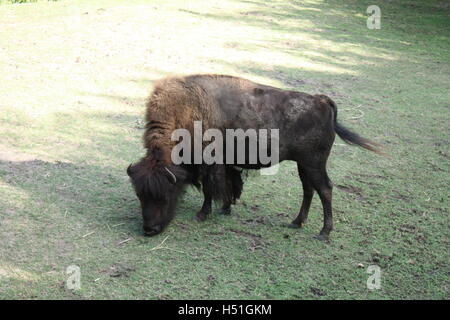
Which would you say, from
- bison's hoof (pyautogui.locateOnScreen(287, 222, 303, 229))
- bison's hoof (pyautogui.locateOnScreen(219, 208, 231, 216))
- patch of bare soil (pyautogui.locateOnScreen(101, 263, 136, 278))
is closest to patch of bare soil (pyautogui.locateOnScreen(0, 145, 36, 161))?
bison's hoof (pyautogui.locateOnScreen(219, 208, 231, 216))

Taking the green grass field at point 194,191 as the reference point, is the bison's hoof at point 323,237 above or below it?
below

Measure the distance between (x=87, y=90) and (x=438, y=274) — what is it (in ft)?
17.7

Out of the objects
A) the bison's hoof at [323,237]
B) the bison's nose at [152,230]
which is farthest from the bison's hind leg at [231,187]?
the bison's hoof at [323,237]

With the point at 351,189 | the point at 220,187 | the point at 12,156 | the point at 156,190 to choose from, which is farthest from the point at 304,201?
the point at 12,156

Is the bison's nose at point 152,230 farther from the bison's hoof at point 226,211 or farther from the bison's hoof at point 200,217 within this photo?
the bison's hoof at point 226,211

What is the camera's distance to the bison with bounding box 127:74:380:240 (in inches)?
193

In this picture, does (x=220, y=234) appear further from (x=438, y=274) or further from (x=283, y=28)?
(x=283, y=28)

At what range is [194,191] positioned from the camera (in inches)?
220

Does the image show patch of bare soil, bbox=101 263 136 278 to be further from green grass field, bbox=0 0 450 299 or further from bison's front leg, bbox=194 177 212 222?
bison's front leg, bbox=194 177 212 222

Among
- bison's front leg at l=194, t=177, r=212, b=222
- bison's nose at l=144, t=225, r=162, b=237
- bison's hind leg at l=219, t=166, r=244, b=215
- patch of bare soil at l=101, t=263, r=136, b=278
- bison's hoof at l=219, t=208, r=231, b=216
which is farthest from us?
bison's hoof at l=219, t=208, r=231, b=216

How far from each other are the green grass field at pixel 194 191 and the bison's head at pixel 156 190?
0.17 metres

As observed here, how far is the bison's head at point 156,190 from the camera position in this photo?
4.66m

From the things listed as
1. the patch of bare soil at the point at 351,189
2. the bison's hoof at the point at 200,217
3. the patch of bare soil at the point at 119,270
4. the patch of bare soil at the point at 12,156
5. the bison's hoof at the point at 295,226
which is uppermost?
the patch of bare soil at the point at 12,156

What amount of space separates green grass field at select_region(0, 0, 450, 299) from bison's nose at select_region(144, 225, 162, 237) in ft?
0.22
